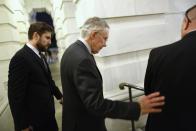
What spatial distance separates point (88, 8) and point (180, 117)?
1598 mm

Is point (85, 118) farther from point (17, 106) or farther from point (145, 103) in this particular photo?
point (17, 106)

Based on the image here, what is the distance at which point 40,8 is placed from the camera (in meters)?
13.6

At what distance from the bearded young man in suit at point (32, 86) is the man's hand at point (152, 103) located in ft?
3.93

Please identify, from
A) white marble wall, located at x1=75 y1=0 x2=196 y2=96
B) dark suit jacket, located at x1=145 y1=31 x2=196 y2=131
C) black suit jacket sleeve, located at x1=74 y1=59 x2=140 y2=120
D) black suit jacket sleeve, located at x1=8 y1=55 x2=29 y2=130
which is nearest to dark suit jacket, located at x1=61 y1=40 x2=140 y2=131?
black suit jacket sleeve, located at x1=74 y1=59 x2=140 y2=120

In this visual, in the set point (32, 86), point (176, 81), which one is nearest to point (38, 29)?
point (32, 86)

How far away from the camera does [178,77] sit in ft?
4.38

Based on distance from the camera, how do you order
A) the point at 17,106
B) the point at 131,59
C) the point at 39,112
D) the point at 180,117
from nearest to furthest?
the point at 180,117 < the point at 17,106 < the point at 39,112 < the point at 131,59

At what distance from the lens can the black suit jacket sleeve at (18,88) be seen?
222 centimetres

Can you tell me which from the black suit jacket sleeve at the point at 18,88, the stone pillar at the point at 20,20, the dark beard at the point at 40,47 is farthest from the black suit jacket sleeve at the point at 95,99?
the stone pillar at the point at 20,20

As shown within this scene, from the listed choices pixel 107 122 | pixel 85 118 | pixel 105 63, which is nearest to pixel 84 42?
pixel 85 118

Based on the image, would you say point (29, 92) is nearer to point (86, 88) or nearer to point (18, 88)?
point (18, 88)

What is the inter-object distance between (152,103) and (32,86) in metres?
1.31

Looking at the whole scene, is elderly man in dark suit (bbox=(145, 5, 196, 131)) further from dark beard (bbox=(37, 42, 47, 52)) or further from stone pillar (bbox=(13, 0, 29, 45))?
stone pillar (bbox=(13, 0, 29, 45))

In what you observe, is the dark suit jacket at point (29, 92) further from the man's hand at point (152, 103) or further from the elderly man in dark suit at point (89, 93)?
the man's hand at point (152, 103)
